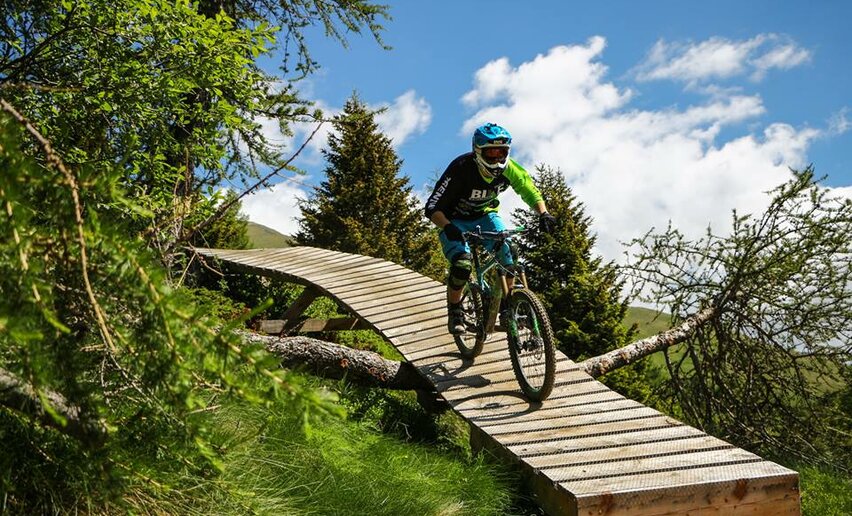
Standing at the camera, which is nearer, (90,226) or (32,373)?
(32,373)

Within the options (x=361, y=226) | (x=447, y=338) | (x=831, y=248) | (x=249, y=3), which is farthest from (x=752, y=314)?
(x=361, y=226)

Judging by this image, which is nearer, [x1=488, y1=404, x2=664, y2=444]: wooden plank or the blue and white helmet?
[x1=488, y1=404, x2=664, y2=444]: wooden plank

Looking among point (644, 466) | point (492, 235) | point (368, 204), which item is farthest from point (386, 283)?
point (368, 204)

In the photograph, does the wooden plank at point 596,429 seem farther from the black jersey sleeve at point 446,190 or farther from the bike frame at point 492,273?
the black jersey sleeve at point 446,190

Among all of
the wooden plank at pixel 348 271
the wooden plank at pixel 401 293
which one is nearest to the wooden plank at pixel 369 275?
the wooden plank at pixel 348 271

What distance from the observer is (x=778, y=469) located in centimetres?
477

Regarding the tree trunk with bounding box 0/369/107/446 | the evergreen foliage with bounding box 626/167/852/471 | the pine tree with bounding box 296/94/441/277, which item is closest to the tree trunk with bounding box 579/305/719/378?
the evergreen foliage with bounding box 626/167/852/471

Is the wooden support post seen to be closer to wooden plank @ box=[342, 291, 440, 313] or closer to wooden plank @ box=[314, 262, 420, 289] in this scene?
wooden plank @ box=[314, 262, 420, 289]

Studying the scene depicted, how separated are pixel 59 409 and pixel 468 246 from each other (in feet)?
14.5

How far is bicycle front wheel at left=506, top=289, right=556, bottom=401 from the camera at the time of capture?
5656 millimetres

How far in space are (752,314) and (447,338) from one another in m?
4.59

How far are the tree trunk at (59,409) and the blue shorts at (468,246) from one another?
4167mm

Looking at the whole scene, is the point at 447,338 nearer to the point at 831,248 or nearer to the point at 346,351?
the point at 346,351

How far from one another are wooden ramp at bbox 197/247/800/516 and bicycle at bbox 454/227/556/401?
0.25m
